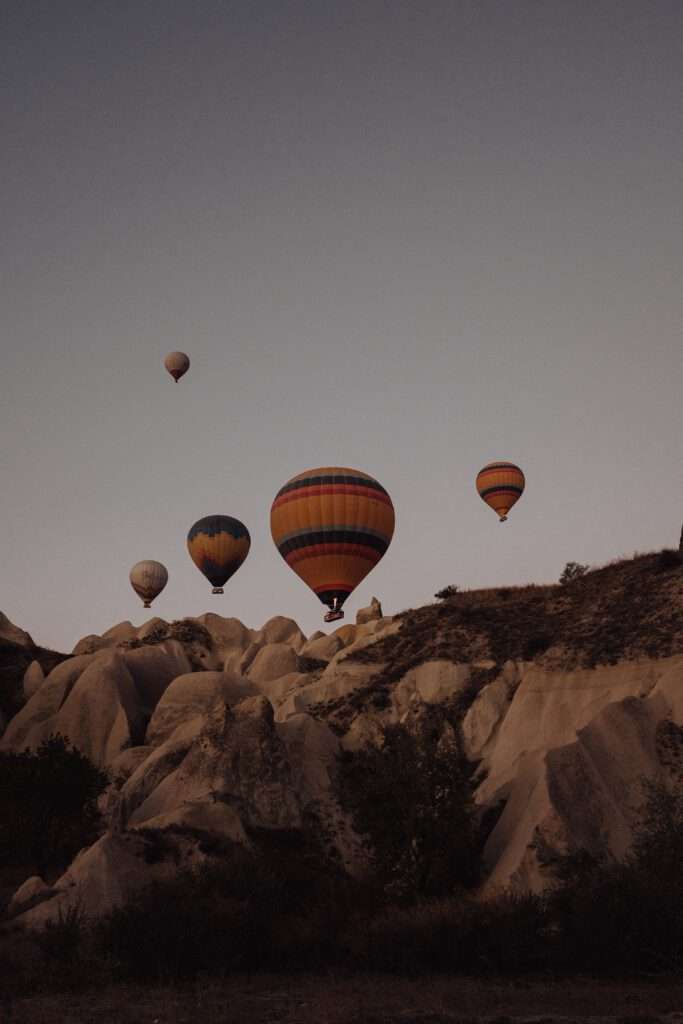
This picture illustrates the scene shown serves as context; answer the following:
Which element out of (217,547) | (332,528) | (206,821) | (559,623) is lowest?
(206,821)

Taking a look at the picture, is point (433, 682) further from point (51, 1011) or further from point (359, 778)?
point (51, 1011)

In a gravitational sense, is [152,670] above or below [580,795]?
above

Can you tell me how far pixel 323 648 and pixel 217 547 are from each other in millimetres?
12617

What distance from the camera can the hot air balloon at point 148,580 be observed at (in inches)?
3826

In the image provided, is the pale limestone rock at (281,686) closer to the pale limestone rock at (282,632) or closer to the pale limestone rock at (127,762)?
the pale limestone rock at (127,762)

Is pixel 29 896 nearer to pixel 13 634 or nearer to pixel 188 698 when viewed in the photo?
pixel 188 698

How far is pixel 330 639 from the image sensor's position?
80062mm

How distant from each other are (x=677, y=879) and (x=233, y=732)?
2049cm

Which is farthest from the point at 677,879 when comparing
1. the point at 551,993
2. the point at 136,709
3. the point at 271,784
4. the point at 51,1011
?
the point at 136,709

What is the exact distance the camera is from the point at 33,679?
67.2 meters

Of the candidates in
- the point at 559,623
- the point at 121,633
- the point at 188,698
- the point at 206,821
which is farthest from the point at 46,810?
the point at 121,633

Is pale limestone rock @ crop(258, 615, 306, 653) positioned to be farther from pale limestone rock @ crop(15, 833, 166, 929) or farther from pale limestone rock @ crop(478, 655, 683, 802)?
pale limestone rock @ crop(15, 833, 166, 929)

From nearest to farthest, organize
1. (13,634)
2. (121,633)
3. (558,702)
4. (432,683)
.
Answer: (558,702) < (432,683) < (13,634) < (121,633)

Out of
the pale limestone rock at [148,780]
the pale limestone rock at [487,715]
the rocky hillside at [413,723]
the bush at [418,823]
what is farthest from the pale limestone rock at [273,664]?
the bush at [418,823]
